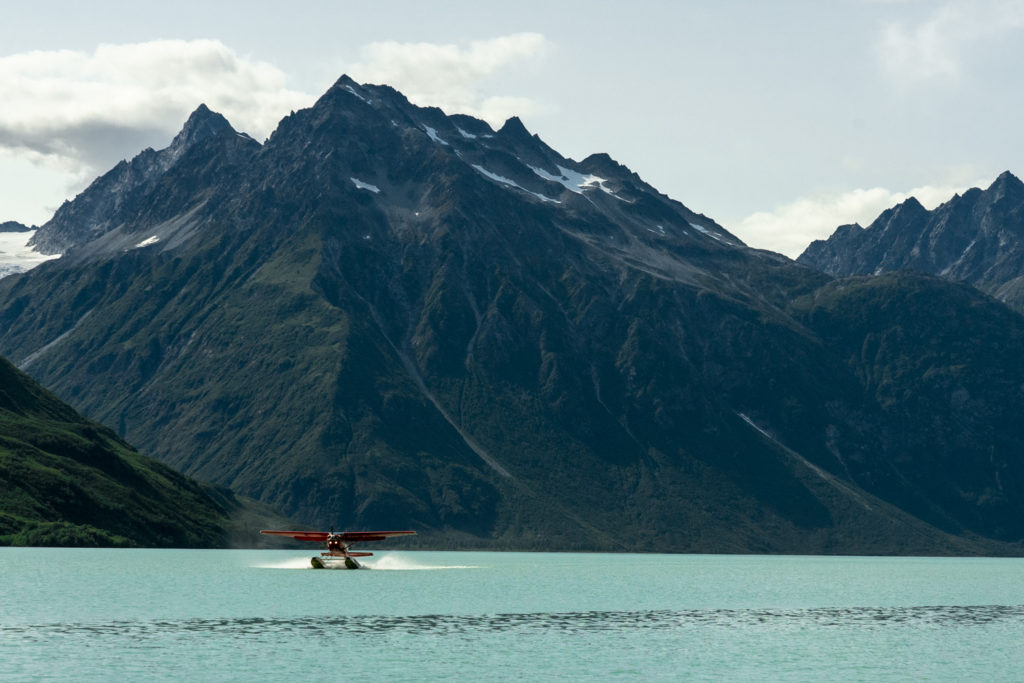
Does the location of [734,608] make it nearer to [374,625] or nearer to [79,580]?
[374,625]

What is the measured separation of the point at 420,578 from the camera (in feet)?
606

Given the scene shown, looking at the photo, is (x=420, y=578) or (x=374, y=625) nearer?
(x=374, y=625)

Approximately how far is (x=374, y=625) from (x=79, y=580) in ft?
207

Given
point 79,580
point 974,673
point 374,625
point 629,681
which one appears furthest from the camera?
point 79,580

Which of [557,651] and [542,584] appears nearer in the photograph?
[557,651]

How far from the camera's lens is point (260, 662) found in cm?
8038

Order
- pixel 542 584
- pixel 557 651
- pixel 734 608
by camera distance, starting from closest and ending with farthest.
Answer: pixel 557 651 < pixel 734 608 < pixel 542 584

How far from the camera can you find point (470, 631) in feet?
339

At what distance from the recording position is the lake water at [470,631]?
80312 millimetres

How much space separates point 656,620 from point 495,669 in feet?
136

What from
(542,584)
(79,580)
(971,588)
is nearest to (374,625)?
(79,580)

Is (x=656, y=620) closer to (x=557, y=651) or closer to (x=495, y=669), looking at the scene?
(x=557, y=651)

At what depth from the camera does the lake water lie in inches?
3162

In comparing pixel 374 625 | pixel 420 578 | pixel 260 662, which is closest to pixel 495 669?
pixel 260 662
